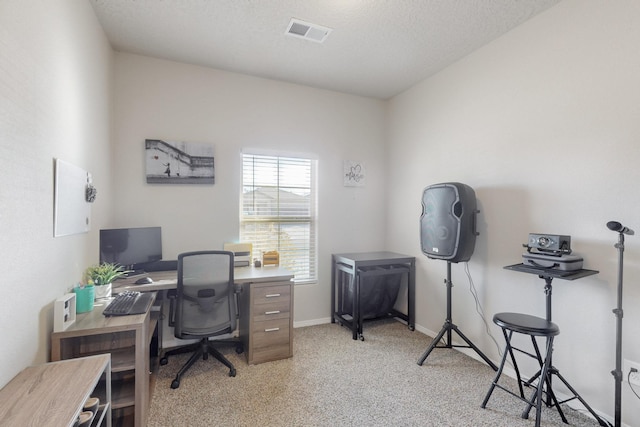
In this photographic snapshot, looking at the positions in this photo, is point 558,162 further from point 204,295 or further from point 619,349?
point 204,295

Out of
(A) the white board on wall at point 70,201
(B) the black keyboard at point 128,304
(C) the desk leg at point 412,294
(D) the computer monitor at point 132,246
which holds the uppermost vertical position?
(A) the white board on wall at point 70,201

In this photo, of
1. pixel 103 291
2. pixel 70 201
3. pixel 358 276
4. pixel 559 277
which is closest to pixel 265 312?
pixel 358 276

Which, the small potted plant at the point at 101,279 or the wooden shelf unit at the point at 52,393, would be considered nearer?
the wooden shelf unit at the point at 52,393

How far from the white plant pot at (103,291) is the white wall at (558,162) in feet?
9.70

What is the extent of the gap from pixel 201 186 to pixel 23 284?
6.30 ft

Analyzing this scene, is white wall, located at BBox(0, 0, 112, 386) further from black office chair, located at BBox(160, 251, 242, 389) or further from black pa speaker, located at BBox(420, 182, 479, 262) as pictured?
black pa speaker, located at BBox(420, 182, 479, 262)

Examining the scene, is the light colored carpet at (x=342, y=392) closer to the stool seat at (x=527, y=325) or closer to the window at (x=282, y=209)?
the stool seat at (x=527, y=325)

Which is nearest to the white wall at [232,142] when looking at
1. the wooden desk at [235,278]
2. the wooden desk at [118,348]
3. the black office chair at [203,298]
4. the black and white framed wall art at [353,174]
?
the black and white framed wall art at [353,174]

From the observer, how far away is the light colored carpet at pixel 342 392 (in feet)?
6.50

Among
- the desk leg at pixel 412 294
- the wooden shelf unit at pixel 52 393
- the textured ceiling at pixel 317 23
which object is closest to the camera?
the wooden shelf unit at pixel 52 393

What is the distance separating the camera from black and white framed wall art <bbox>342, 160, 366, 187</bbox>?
3.82m

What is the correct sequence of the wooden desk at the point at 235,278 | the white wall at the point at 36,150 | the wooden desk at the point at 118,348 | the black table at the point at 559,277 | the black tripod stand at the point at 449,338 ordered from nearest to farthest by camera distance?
→ the white wall at the point at 36,150, the wooden desk at the point at 118,348, the black table at the point at 559,277, the wooden desk at the point at 235,278, the black tripod stand at the point at 449,338

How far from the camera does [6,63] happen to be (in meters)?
1.18

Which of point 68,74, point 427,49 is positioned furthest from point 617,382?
point 68,74
